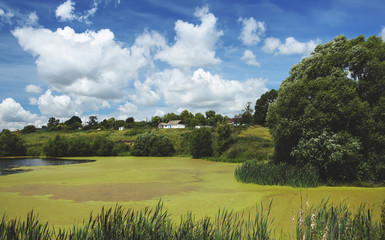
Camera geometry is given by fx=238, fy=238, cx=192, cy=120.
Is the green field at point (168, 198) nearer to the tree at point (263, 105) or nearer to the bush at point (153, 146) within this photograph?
the bush at point (153, 146)

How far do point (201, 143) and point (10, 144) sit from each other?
25569 millimetres

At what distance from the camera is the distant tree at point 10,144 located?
31.2 meters

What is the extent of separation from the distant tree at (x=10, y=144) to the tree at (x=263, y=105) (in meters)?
39.3

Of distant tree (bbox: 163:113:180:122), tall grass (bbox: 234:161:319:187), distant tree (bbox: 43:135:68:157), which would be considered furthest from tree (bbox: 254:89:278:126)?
distant tree (bbox: 163:113:180:122)

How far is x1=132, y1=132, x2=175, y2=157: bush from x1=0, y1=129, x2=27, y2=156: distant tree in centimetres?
1592

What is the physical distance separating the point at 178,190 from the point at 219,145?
610 inches

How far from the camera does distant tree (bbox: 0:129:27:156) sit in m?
31.2

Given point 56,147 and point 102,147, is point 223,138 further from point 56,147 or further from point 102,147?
point 56,147

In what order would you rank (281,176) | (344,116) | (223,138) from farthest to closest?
(223,138), (281,176), (344,116)

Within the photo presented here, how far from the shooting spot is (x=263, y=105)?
1829 inches

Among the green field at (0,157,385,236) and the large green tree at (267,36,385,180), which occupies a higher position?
the large green tree at (267,36,385,180)

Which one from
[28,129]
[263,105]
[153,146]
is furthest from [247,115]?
[28,129]

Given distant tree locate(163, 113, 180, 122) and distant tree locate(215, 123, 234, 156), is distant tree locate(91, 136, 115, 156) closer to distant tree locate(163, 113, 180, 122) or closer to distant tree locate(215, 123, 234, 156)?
distant tree locate(215, 123, 234, 156)

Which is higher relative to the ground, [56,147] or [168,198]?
[56,147]
